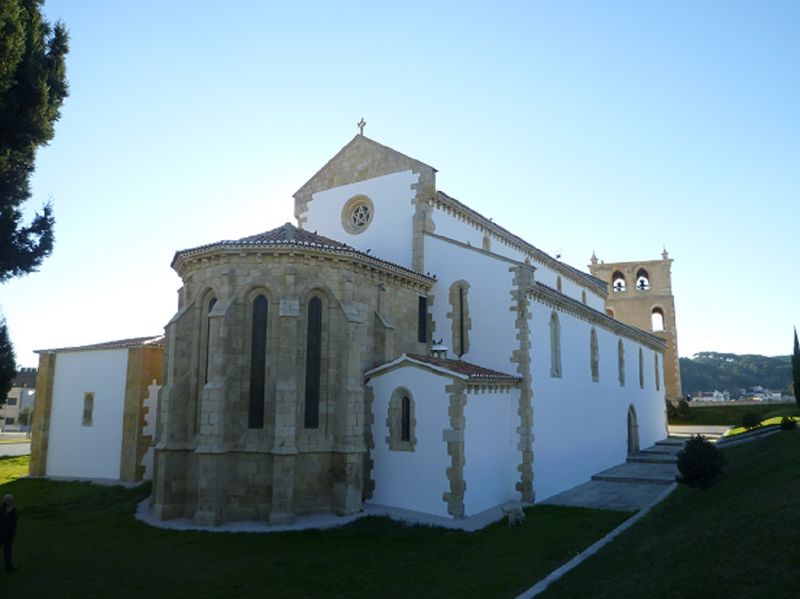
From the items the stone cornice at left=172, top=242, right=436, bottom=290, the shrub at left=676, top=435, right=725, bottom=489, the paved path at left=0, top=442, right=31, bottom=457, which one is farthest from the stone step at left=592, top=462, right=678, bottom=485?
the paved path at left=0, top=442, right=31, bottom=457

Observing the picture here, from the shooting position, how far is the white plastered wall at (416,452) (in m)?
16.8

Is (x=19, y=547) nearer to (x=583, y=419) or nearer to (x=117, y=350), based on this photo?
(x=117, y=350)

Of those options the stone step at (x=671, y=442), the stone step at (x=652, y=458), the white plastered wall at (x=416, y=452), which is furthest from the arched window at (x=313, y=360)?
the stone step at (x=671, y=442)

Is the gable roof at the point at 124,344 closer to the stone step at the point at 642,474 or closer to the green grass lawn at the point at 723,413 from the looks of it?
the stone step at the point at 642,474

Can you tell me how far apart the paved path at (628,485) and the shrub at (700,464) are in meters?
1.65

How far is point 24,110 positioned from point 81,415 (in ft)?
49.5

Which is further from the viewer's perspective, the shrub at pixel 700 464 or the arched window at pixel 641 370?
the arched window at pixel 641 370

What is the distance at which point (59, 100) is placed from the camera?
16.4m

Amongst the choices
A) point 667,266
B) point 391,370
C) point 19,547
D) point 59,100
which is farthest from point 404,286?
A: point 667,266

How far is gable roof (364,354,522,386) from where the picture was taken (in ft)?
55.7

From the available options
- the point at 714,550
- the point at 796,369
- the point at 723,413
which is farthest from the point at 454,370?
the point at 723,413

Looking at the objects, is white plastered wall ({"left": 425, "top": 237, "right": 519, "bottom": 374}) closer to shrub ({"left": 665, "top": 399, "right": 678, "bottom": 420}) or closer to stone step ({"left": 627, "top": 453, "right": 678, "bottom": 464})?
stone step ({"left": 627, "top": 453, "right": 678, "bottom": 464})

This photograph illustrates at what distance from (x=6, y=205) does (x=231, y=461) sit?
964cm

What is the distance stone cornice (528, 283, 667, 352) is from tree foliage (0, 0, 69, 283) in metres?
15.8
